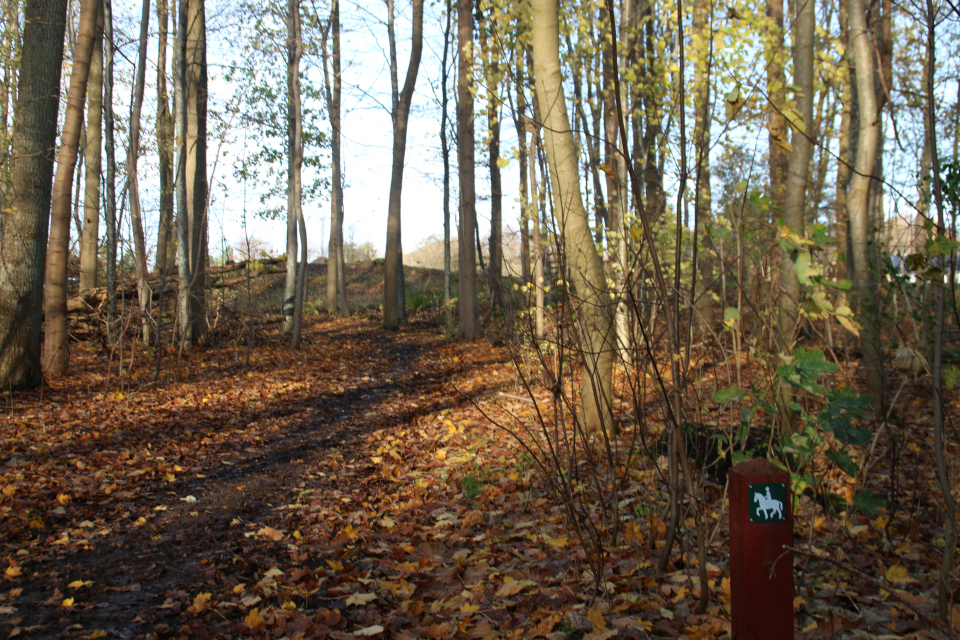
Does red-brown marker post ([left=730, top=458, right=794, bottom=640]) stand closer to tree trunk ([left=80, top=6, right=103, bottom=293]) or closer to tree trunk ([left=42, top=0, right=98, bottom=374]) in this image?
tree trunk ([left=42, top=0, right=98, bottom=374])

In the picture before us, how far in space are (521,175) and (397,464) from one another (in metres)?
12.8

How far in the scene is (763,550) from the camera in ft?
6.50

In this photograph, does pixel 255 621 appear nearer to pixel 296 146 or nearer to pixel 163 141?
pixel 296 146

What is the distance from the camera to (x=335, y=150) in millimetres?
19859

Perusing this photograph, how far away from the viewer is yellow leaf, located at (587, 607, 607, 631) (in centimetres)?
271

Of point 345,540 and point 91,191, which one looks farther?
point 91,191

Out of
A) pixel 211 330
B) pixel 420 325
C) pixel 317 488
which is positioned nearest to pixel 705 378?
pixel 317 488

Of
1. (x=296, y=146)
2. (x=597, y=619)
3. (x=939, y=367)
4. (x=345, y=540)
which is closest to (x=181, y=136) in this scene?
(x=296, y=146)

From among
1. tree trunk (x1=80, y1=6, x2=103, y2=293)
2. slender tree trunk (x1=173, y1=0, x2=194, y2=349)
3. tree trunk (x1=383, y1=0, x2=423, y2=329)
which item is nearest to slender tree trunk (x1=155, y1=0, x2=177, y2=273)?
slender tree trunk (x1=173, y1=0, x2=194, y2=349)

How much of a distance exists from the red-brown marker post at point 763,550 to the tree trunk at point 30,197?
8.64 meters

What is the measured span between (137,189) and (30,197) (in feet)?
11.1

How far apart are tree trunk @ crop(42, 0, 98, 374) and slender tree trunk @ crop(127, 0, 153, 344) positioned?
30.9 inches

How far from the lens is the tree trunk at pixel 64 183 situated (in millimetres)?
8492

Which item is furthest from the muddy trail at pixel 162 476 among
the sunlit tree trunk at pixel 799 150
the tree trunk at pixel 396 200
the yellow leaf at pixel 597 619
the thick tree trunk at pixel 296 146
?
the tree trunk at pixel 396 200
